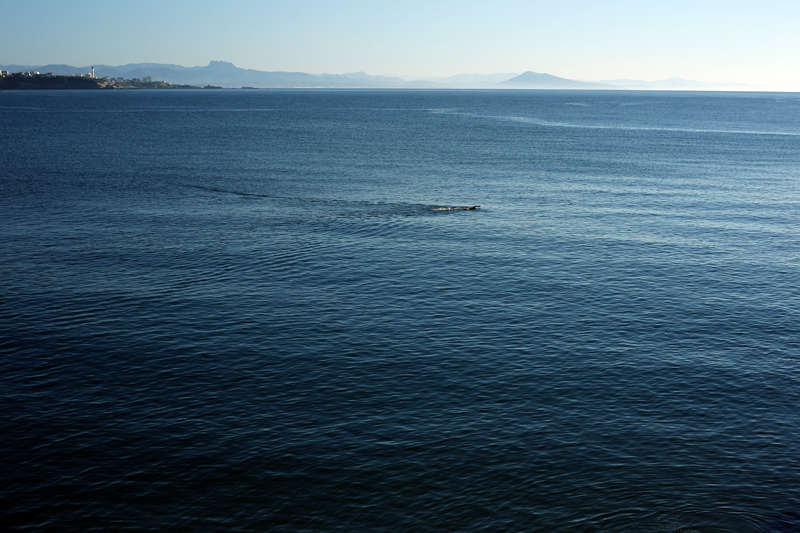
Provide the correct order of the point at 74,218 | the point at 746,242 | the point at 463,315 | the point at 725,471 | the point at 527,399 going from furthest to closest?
the point at 74,218 < the point at 746,242 < the point at 463,315 < the point at 527,399 < the point at 725,471

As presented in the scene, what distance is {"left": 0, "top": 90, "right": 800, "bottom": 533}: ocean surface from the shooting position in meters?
33.9

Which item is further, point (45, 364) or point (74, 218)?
point (74, 218)

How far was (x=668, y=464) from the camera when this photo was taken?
36906 mm

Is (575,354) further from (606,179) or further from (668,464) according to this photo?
(606,179)

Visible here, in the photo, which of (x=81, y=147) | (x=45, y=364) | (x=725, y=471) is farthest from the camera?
(x=81, y=147)

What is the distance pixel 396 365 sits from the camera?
1897 inches

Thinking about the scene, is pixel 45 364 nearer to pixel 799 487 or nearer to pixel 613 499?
pixel 613 499

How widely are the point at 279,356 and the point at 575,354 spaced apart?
22083 mm

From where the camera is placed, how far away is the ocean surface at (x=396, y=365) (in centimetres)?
3391

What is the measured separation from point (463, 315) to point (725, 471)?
25.4 meters

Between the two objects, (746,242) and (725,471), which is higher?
(746,242)

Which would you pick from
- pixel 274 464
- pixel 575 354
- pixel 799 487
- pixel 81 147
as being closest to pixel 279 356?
pixel 274 464

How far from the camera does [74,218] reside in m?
87.9

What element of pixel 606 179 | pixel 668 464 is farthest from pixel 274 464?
pixel 606 179
